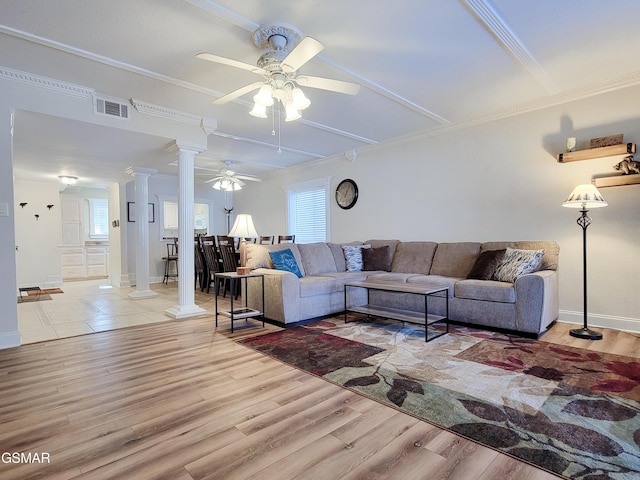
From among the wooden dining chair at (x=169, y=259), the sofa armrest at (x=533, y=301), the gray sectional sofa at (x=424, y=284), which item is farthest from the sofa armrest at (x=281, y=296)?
the wooden dining chair at (x=169, y=259)

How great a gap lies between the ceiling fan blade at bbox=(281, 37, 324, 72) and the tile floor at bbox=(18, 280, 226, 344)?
3.23 m

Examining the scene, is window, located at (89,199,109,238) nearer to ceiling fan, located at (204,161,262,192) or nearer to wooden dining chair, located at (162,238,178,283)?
wooden dining chair, located at (162,238,178,283)

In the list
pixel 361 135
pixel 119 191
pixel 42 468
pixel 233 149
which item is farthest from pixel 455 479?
pixel 119 191

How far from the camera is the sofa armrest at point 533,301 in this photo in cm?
331

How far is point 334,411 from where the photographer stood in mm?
2008

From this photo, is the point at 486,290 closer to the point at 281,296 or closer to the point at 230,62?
the point at 281,296

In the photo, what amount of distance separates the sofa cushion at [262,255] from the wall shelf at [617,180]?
11.6 feet

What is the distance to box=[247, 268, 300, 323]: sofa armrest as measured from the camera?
3.85 metres

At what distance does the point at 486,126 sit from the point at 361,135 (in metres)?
1.77

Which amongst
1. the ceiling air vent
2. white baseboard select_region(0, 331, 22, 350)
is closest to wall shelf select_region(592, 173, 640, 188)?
the ceiling air vent

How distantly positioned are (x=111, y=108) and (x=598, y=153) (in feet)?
17.4

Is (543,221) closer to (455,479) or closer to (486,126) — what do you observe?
(486,126)

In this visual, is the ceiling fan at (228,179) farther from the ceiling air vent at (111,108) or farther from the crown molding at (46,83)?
the crown molding at (46,83)

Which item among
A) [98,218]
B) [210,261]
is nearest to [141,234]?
[210,261]
